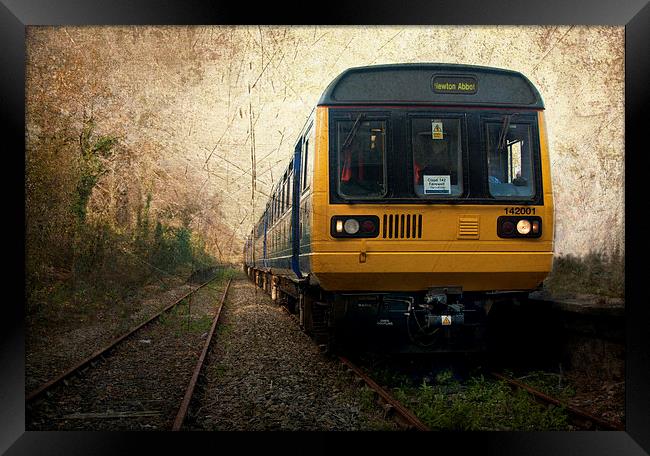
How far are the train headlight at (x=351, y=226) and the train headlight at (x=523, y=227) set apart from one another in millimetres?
1430

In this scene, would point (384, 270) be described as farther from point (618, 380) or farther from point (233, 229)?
point (233, 229)

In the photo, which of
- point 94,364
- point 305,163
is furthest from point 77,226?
point 305,163

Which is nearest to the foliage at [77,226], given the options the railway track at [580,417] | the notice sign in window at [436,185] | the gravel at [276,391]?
the gravel at [276,391]

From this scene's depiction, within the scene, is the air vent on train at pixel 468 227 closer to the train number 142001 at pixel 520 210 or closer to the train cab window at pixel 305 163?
the train number 142001 at pixel 520 210

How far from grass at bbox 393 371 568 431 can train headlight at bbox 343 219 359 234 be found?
4.93ft

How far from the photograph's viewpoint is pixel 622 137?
5949mm

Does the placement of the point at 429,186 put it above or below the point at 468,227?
above

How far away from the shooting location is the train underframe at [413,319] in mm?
6527

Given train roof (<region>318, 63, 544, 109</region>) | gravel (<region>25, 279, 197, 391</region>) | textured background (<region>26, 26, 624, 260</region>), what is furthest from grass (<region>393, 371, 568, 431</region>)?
gravel (<region>25, 279, 197, 391</region>)

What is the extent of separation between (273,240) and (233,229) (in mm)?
3165

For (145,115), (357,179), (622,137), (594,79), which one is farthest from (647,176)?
(145,115)

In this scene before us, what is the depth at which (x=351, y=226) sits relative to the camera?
6.20 meters

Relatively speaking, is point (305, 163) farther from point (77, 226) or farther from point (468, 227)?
point (77, 226)
